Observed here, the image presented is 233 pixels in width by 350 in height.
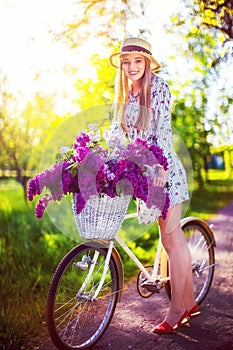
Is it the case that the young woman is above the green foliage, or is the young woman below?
above

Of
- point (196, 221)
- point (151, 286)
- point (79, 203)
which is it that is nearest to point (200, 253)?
point (196, 221)

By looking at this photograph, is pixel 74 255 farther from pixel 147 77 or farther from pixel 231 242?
pixel 231 242

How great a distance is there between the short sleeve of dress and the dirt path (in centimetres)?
109

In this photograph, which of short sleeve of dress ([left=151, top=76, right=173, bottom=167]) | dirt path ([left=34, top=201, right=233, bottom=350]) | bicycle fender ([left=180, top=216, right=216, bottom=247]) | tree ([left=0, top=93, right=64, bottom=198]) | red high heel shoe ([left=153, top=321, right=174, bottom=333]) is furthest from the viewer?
tree ([left=0, top=93, right=64, bottom=198])

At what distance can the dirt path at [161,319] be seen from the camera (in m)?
3.09

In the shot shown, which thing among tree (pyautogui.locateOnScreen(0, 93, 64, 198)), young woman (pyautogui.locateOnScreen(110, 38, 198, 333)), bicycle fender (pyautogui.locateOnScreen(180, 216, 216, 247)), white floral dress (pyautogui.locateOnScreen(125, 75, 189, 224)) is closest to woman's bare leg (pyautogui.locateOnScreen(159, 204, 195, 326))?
young woman (pyautogui.locateOnScreen(110, 38, 198, 333))

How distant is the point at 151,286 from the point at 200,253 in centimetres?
57

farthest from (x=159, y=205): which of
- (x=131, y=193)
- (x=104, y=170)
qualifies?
(x=104, y=170)

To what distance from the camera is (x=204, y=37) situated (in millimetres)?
4648

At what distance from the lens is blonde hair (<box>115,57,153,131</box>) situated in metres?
2.94

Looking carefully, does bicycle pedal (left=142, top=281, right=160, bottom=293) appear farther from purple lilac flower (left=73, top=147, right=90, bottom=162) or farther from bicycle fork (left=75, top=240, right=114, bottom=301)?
purple lilac flower (left=73, top=147, right=90, bottom=162)

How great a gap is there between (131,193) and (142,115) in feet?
1.67

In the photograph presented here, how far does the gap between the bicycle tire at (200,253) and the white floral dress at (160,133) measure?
22.0 inches

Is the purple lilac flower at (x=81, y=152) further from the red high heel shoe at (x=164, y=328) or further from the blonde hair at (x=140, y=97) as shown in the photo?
the red high heel shoe at (x=164, y=328)
